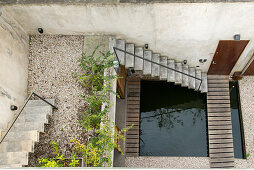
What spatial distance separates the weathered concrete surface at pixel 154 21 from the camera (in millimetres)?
5152

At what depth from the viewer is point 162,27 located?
5695 millimetres

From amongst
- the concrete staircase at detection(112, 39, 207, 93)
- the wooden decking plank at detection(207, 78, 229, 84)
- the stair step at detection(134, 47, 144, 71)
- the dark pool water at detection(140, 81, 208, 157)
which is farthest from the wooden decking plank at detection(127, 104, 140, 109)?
the wooden decking plank at detection(207, 78, 229, 84)

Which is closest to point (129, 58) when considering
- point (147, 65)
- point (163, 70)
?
point (147, 65)

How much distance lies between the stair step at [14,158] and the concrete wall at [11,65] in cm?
63

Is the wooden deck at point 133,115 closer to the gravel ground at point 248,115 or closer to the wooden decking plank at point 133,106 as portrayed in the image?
the wooden decking plank at point 133,106

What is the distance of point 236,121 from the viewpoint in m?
7.32

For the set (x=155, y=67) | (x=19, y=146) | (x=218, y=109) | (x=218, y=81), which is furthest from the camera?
(x=218, y=81)

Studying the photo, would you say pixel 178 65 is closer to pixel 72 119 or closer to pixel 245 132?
pixel 245 132

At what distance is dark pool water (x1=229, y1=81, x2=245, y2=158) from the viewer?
7048mm

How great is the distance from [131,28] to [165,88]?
8.74 ft

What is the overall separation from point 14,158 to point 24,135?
1.63ft

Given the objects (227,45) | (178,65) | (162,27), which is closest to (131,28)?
(162,27)

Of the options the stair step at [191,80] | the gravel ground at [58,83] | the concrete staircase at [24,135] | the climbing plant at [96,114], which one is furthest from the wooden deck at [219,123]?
the concrete staircase at [24,135]

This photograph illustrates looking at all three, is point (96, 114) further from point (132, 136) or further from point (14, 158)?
point (132, 136)
